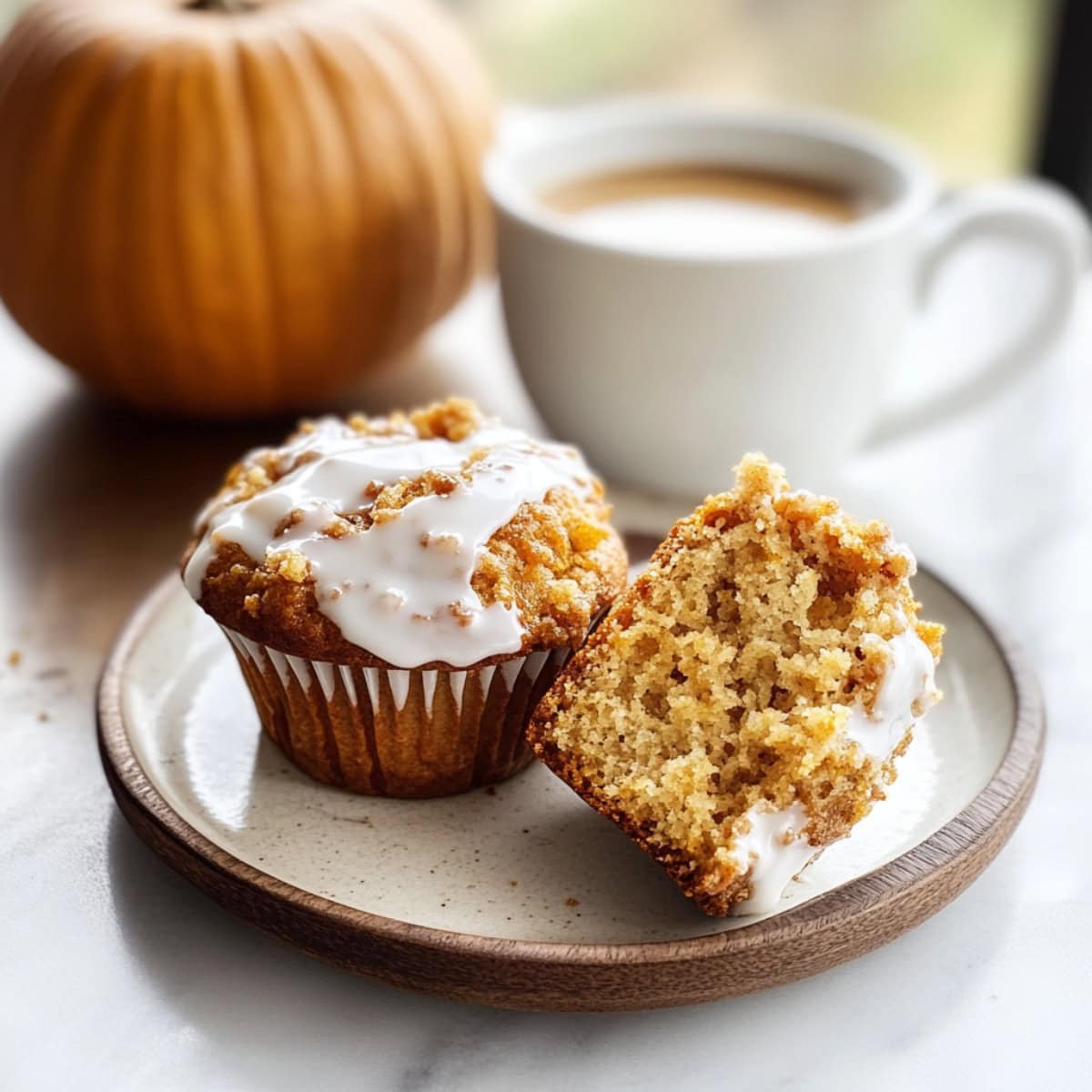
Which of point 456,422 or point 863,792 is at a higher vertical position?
point 456,422

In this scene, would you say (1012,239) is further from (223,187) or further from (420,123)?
(223,187)

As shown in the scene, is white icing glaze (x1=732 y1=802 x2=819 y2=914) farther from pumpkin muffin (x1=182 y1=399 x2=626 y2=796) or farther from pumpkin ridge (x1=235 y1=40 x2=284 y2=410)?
pumpkin ridge (x1=235 y1=40 x2=284 y2=410)

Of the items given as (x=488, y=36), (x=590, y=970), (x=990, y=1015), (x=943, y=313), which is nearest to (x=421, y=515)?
(x=590, y=970)

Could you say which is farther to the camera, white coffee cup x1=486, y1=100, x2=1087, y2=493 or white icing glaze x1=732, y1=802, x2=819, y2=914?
white coffee cup x1=486, y1=100, x2=1087, y2=493

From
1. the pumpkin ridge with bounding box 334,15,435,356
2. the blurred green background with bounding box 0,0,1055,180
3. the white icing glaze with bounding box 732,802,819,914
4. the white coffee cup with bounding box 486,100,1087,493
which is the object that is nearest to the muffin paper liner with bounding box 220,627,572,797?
the white icing glaze with bounding box 732,802,819,914

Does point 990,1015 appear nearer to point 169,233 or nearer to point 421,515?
point 421,515

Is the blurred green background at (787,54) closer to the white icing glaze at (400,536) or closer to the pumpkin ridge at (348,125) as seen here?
the pumpkin ridge at (348,125)

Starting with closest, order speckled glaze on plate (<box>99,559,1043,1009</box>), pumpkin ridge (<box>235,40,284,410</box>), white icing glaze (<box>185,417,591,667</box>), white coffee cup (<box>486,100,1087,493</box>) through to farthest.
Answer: speckled glaze on plate (<box>99,559,1043,1009</box>) → white icing glaze (<box>185,417,591,667</box>) → white coffee cup (<box>486,100,1087,493</box>) → pumpkin ridge (<box>235,40,284,410</box>)
